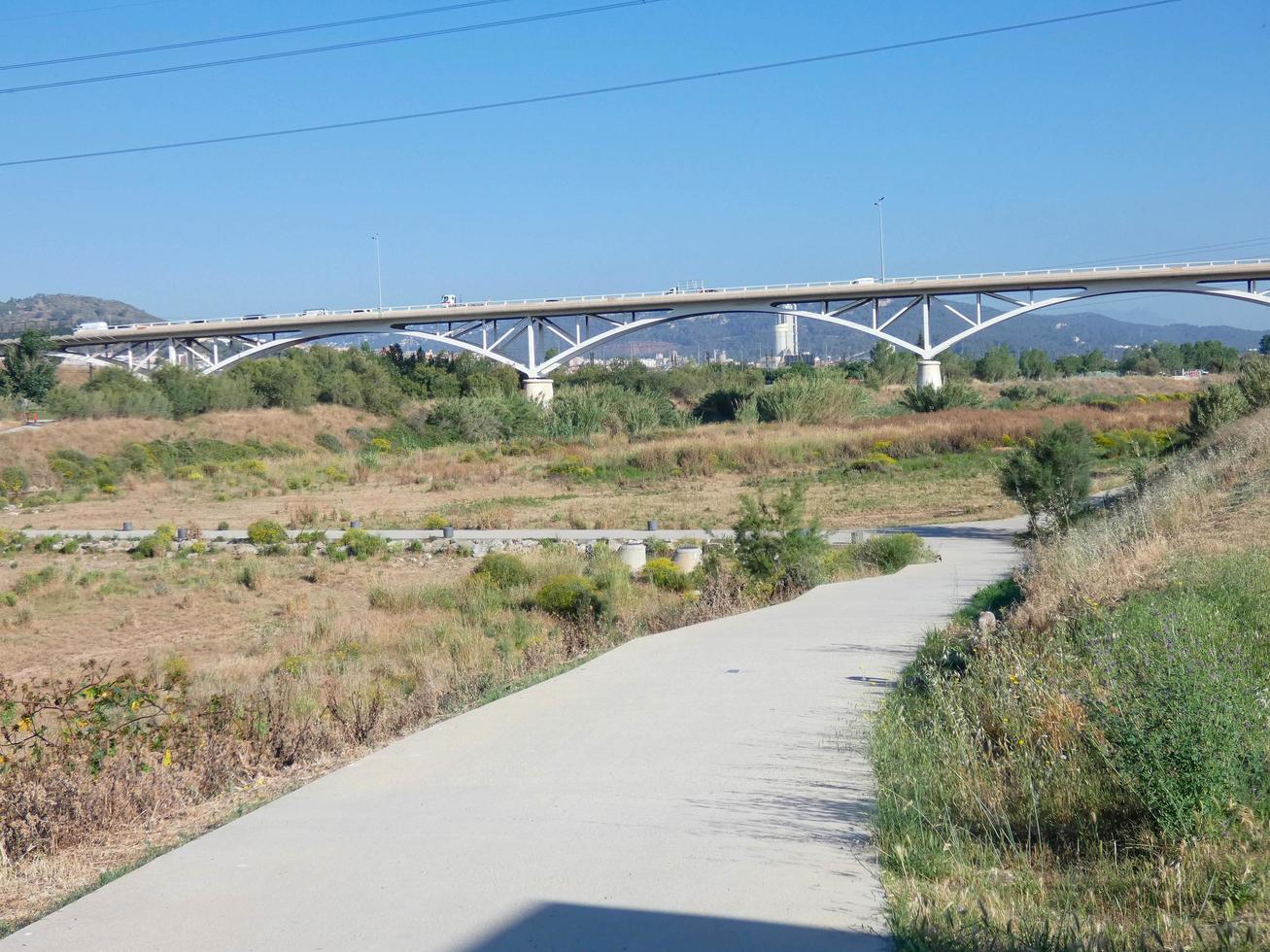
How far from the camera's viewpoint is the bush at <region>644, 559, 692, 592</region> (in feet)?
61.8

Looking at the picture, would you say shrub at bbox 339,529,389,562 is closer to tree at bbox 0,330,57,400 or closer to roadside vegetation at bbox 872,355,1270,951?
roadside vegetation at bbox 872,355,1270,951

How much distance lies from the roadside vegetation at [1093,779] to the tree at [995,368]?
326 feet

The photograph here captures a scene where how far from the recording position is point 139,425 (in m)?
56.6

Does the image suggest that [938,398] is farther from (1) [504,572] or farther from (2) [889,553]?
(1) [504,572]

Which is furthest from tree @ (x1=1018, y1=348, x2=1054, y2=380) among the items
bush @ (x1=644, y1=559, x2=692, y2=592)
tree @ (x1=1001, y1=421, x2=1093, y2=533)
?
bush @ (x1=644, y1=559, x2=692, y2=592)

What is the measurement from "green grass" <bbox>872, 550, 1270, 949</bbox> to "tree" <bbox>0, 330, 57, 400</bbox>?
217 feet

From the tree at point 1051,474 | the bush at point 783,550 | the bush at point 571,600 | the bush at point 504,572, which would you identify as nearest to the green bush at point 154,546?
the bush at point 504,572

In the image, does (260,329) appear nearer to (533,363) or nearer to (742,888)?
(533,363)

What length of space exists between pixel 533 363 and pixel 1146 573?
67396 millimetres

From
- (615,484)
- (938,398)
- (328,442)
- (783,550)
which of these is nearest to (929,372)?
(938,398)

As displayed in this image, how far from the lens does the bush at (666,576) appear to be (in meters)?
18.8

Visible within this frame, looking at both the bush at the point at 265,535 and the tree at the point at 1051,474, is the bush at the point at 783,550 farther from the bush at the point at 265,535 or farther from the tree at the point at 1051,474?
the bush at the point at 265,535

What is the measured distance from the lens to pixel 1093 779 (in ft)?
18.0

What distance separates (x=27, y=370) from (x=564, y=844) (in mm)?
67999
